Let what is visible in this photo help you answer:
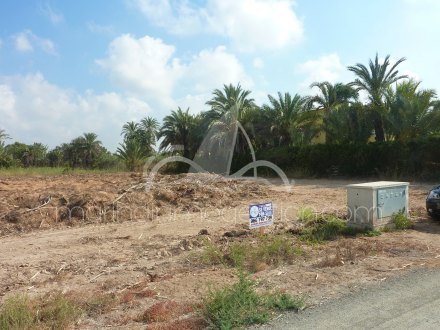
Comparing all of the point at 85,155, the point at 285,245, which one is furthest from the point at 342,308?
the point at 85,155

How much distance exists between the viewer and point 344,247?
7887 mm

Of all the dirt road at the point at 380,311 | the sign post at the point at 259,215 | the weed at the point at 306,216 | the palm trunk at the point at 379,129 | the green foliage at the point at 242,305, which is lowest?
the dirt road at the point at 380,311

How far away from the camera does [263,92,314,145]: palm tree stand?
33562 mm

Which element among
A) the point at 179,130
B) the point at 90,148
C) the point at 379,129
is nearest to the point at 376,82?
the point at 379,129

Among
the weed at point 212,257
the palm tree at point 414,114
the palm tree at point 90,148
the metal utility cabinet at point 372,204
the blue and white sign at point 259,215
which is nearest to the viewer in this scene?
the weed at point 212,257

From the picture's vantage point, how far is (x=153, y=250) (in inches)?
338

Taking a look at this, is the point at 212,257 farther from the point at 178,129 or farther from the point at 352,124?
the point at 178,129

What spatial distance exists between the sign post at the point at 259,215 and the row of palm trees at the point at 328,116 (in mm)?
18881

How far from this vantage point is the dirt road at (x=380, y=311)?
4395 millimetres

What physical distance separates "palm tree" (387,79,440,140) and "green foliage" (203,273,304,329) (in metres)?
22.1

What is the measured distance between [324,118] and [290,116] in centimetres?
303

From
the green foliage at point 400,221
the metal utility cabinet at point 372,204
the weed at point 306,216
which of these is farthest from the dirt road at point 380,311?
the weed at point 306,216

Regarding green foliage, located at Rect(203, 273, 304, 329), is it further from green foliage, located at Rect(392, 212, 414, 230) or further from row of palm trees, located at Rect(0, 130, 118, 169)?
row of palm trees, located at Rect(0, 130, 118, 169)

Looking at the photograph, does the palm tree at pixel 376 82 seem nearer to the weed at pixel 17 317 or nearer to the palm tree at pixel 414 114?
the palm tree at pixel 414 114
